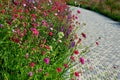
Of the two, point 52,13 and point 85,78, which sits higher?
point 52,13

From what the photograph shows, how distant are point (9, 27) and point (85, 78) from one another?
175 cm

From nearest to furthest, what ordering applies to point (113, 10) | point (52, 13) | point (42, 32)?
point (42, 32) → point (52, 13) → point (113, 10)

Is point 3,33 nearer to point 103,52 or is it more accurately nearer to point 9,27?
point 9,27

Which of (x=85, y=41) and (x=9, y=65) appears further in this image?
(x=85, y=41)

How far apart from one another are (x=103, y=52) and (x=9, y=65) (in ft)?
14.7

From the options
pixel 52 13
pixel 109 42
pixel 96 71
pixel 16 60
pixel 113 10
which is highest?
pixel 16 60

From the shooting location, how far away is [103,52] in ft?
26.5

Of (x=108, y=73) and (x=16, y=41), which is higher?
(x=16, y=41)

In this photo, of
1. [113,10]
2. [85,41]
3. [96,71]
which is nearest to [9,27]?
[96,71]

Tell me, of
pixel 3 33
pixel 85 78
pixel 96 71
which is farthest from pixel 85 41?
pixel 3 33

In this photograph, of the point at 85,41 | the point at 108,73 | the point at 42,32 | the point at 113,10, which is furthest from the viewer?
the point at 113,10

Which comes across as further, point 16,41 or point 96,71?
point 96,71

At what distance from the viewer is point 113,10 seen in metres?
19.7

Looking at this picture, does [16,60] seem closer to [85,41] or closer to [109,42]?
[85,41]
